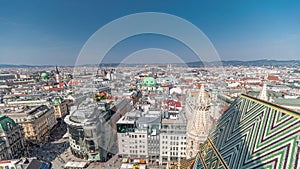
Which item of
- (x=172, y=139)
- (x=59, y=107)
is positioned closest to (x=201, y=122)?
(x=172, y=139)

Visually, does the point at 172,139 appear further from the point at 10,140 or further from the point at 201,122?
the point at 10,140

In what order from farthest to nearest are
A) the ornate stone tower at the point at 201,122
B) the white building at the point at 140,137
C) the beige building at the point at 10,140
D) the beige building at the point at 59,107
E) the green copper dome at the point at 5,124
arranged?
the beige building at the point at 59,107 → the white building at the point at 140,137 → the green copper dome at the point at 5,124 → the beige building at the point at 10,140 → the ornate stone tower at the point at 201,122

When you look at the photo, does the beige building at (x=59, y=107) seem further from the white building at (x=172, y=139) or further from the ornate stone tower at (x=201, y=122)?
the ornate stone tower at (x=201, y=122)

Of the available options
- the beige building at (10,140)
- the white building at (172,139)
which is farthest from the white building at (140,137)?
the beige building at (10,140)

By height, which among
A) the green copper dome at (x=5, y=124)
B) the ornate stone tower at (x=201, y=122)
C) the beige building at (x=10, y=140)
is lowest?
the beige building at (x=10, y=140)

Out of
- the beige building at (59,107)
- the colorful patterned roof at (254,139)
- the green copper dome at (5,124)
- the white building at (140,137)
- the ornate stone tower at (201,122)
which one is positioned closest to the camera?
the colorful patterned roof at (254,139)

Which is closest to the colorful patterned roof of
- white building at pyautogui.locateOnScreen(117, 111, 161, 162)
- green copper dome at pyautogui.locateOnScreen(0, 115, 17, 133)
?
white building at pyautogui.locateOnScreen(117, 111, 161, 162)
